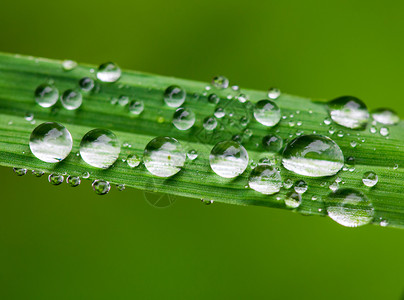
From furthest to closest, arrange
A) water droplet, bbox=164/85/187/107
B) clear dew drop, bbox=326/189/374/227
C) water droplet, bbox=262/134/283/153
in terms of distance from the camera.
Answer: water droplet, bbox=164/85/187/107 < water droplet, bbox=262/134/283/153 < clear dew drop, bbox=326/189/374/227

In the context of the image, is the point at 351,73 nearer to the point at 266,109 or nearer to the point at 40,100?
the point at 266,109

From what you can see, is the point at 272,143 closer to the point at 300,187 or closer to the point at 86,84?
the point at 300,187

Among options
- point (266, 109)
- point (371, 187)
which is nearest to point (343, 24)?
point (266, 109)

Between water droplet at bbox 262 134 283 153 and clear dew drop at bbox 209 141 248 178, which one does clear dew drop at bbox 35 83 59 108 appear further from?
water droplet at bbox 262 134 283 153

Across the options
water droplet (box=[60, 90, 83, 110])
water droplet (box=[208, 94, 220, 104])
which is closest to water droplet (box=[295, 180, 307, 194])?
water droplet (box=[208, 94, 220, 104])

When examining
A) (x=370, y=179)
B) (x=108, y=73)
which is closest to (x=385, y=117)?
(x=370, y=179)

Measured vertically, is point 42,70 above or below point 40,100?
above
